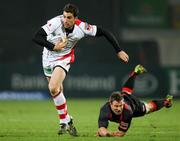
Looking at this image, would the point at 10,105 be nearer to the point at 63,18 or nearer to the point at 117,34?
the point at 117,34

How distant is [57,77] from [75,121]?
3.80 meters

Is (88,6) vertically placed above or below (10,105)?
above

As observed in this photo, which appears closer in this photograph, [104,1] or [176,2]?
[104,1]

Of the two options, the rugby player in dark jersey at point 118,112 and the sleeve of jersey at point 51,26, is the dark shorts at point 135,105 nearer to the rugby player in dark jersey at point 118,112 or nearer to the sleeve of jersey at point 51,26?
the rugby player in dark jersey at point 118,112

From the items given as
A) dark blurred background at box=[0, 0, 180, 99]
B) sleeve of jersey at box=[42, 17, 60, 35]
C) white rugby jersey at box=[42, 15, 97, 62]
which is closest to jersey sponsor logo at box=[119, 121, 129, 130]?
white rugby jersey at box=[42, 15, 97, 62]

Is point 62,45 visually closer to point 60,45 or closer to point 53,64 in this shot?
point 60,45

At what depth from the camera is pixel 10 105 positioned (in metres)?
23.2

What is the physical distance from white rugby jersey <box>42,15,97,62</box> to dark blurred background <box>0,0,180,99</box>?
11572mm

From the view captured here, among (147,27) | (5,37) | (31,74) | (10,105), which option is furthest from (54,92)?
(147,27)

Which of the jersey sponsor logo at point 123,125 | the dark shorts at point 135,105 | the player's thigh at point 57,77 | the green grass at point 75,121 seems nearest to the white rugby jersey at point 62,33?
the player's thigh at point 57,77

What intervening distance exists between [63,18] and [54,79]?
104cm

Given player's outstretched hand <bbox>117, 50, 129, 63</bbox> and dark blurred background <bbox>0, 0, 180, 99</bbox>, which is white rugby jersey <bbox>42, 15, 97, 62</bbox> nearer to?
player's outstretched hand <bbox>117, 50, 129, 63</bbox>

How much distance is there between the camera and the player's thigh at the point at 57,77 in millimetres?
13602

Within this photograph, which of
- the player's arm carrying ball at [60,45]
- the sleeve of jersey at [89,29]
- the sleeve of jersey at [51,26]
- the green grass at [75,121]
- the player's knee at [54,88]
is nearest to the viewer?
the green grass at [75,121]
